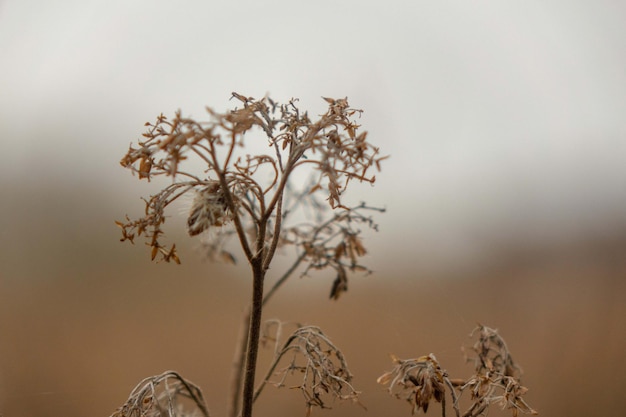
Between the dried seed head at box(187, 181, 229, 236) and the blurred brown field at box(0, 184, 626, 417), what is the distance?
2.72 feet

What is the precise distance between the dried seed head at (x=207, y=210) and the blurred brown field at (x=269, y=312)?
0.83 metres

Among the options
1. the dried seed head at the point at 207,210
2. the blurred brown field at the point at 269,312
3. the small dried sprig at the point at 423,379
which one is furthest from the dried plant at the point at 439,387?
the blurred brown field at the point at 269,312

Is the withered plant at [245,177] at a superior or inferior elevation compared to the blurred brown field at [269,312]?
superior

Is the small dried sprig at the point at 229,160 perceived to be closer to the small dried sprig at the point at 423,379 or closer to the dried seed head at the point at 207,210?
the dried seed head at the point at 207,210

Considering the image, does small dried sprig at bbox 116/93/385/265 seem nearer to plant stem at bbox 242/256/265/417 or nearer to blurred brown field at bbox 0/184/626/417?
plant stem at bbox 242/256/265/417

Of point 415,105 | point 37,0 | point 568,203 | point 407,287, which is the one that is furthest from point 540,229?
point 37,0

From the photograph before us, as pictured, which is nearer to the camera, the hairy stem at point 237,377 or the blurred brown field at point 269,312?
the hairy stem at point 237,377

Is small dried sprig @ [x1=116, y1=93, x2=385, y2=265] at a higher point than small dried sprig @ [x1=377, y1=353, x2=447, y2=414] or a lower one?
higher

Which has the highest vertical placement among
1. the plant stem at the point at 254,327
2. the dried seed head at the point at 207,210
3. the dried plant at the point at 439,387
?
the dried seed head at the point at 207,210

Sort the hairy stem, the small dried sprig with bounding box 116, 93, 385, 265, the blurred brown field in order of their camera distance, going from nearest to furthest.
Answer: the small dried sprig with bounding box 116, 93, 385, 265, the hairy stem, the blurred brown field

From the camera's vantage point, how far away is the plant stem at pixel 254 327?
1.69ft

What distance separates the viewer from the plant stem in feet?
1.69

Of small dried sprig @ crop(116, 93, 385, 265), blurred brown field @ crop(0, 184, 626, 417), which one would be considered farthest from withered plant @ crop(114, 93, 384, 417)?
blurred brown field @ crop(0, 184, 626, 417)

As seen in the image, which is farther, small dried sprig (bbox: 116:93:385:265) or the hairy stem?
the hairy stem
